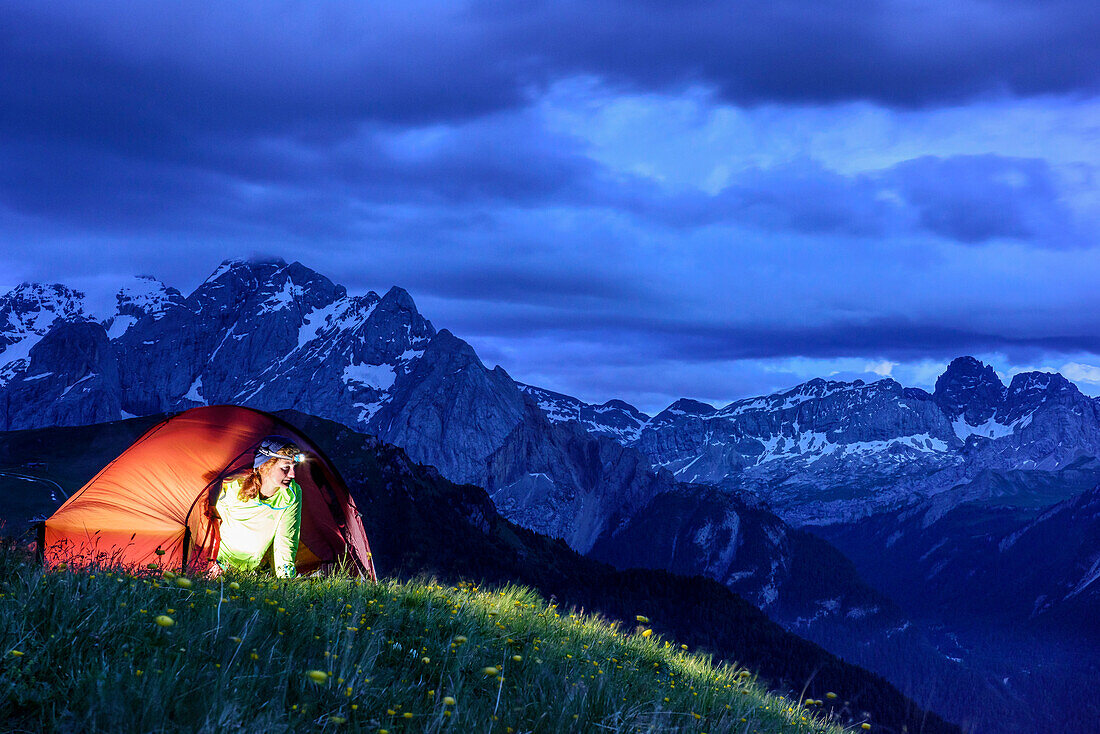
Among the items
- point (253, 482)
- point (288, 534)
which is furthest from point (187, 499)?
point (288, 534)

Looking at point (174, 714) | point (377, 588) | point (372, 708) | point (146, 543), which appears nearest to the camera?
point (174, 714)

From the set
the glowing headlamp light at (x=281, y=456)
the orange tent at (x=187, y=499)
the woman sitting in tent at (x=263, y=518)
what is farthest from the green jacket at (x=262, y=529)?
the orange tent at (x=187, y=499)

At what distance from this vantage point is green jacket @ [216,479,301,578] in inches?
559

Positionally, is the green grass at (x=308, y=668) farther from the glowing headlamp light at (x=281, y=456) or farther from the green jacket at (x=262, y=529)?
the glowing headlamp light at (x=281, y=456)

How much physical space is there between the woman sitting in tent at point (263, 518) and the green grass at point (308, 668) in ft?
11.7

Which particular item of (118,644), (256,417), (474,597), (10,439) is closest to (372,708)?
(118,644)

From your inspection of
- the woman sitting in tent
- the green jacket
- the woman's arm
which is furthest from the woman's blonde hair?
the woman's arm

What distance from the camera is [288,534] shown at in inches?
563

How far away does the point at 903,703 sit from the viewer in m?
170

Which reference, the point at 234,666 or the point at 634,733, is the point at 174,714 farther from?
the point at 634,733

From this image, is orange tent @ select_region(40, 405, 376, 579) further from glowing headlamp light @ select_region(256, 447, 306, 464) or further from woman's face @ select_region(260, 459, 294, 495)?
woman's face @ select_region(260, 459, 294, 495)

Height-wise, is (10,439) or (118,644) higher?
(118,644)

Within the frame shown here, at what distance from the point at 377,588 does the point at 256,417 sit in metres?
10.5

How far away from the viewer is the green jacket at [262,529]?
14202mm
